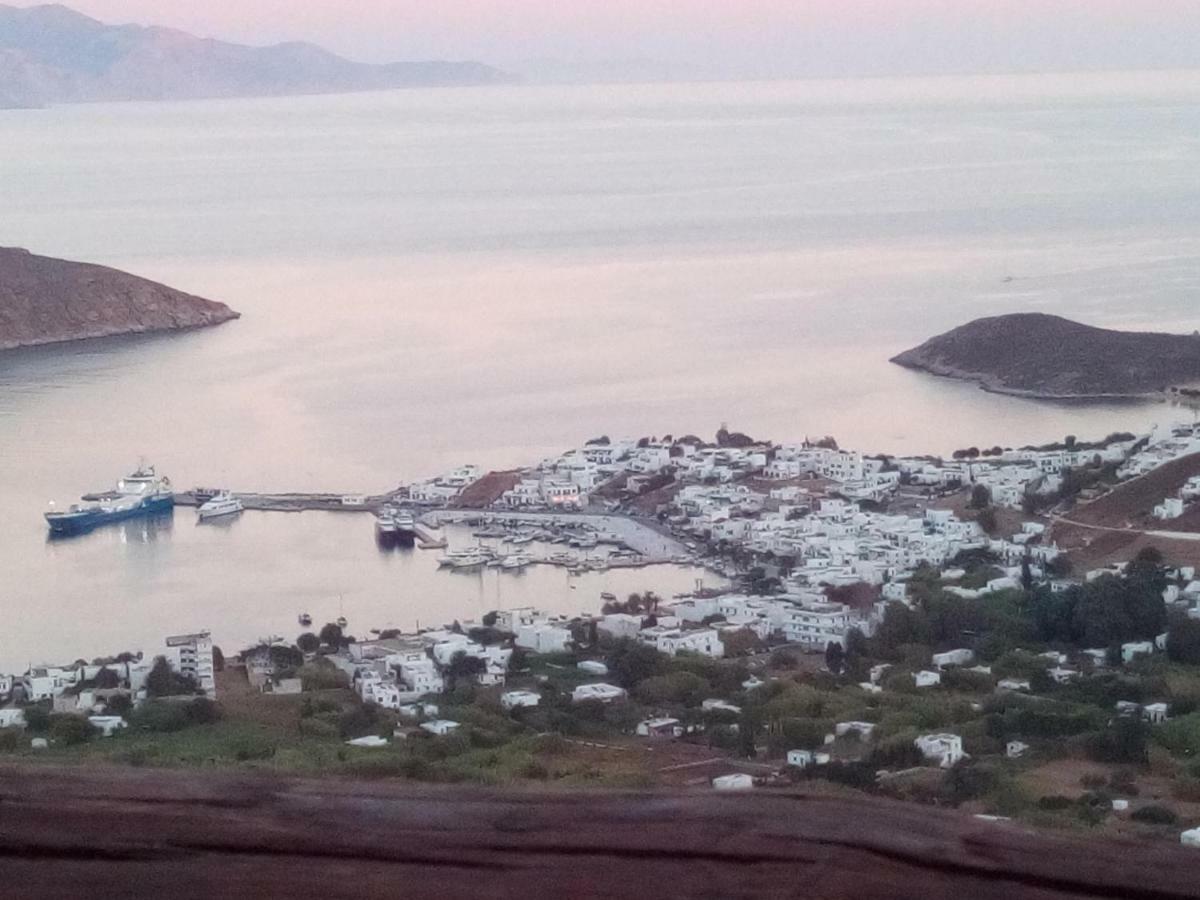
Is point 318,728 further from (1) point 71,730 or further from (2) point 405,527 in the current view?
(2) point 405,527

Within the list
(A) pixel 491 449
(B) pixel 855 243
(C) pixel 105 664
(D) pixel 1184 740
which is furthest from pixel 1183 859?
(B) pixel 855 243

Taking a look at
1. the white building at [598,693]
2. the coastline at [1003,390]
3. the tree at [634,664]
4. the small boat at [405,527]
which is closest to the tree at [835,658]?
the tree at [634,664]

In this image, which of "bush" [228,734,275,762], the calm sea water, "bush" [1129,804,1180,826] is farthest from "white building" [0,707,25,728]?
"bush" [1129,804,1180,826]

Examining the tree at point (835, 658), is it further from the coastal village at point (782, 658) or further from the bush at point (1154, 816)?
the bush at point (1154, 816)

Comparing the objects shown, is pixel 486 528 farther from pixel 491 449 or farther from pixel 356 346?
pixel 356 346

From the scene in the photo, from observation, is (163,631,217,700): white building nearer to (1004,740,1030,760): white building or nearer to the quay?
(1004,740,1030,760): white building

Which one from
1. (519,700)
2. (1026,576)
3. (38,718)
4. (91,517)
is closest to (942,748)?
(519,700)
